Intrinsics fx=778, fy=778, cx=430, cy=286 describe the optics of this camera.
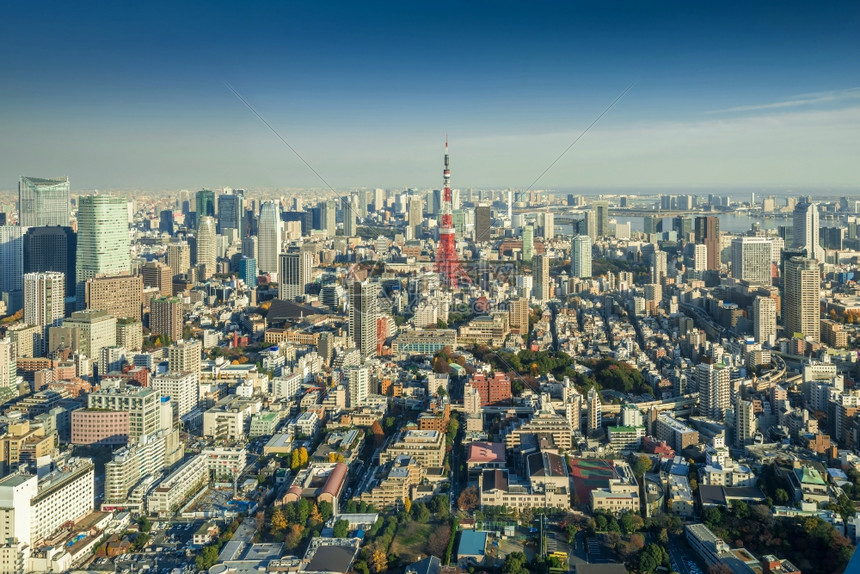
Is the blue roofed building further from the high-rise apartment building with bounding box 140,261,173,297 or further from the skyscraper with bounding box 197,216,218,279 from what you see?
the skyscraper with bounding box 197,216,218,279

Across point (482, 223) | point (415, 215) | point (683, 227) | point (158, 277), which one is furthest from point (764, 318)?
point (415, 215)

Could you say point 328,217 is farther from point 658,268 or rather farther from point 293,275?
point 658,268

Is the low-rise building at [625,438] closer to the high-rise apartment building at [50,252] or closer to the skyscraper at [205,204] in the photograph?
the high-rise apartment building at [50,252]

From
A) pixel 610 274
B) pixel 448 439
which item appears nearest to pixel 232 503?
pixel 448 439

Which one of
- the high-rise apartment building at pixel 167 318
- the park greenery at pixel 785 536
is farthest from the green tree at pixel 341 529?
the high-rise apartment building at pixel 167 318

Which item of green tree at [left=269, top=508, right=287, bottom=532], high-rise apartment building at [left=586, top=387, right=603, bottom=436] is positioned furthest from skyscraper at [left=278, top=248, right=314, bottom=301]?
green tree at [left=269, top=508, right=287, bottom=532]

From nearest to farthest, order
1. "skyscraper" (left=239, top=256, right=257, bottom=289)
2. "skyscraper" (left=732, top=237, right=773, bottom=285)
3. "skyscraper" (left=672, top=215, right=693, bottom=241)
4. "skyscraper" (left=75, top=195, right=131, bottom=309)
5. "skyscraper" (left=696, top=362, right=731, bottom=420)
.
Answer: "skyscraper" (left=696, top=362, right=731, bottom=420) < "skyscraper" (left=75, top=195, right=131, bottom=309) < "skyscraper" (left=732, top=237, right=773, bottom=285) < "skyscraper" (left=239, top=256, right=257, bottom=289) < "skyscraper" (left=672, top=215, right=693, bottom=241)
